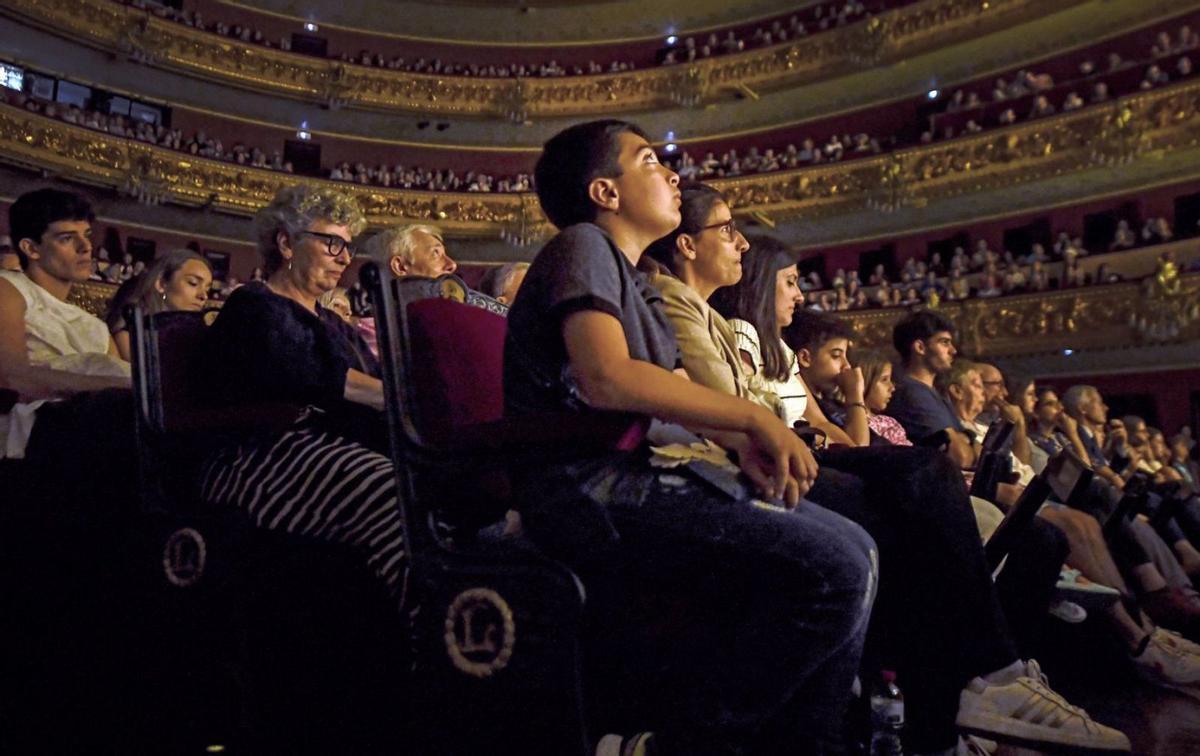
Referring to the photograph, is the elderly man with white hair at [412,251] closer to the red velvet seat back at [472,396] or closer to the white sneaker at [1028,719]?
the red velvet seat back at [472,396]

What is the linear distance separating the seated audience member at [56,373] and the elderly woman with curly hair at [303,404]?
1.50 ft

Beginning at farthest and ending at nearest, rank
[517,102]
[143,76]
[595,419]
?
[517,102] → [143,76] → [595,419]

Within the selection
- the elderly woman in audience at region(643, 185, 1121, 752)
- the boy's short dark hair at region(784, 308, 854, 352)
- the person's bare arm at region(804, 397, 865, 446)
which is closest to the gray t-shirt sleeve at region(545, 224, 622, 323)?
the elderly woman in audience at region(643, 185, 1121, 752)

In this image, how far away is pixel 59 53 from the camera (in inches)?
547

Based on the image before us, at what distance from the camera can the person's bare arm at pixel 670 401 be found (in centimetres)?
118

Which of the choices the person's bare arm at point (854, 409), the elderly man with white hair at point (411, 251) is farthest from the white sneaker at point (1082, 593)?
the elderly man with white hair at point (411, 251)

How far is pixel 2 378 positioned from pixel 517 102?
14.9 meters

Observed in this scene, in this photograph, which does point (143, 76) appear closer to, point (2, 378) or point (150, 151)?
point (150, 151)

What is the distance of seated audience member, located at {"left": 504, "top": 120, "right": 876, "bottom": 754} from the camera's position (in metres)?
1.19

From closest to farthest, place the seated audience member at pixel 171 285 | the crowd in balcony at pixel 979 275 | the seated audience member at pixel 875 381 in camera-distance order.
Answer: the seated audience member at pixel 171 285 < the seated audience member at pixel 875 381 < the crowd in balcony at pixel 979 275

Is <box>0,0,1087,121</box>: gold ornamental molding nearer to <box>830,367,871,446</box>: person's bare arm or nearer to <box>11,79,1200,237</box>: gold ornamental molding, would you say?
<box>11,79,1200,237</box>: gold ornamental molding

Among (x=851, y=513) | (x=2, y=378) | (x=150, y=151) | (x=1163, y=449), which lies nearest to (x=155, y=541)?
(x=2, y=378)

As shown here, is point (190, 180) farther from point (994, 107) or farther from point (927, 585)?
point (927, 585)

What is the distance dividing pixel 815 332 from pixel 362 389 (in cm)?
157
